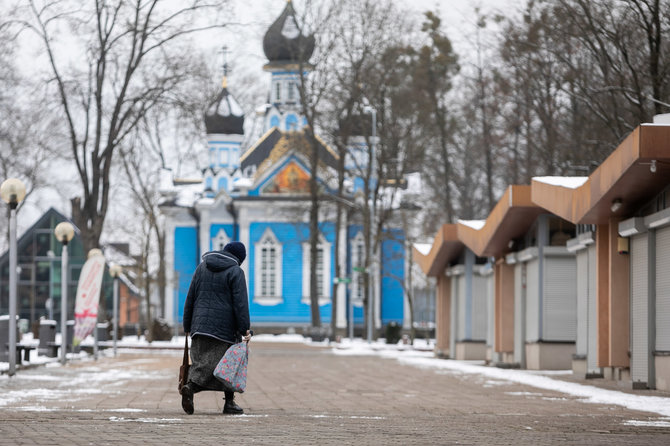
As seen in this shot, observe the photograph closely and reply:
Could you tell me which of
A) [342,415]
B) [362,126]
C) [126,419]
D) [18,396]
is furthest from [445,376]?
[362,126]

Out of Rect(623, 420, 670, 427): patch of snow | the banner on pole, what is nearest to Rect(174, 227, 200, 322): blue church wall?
the banner on pole

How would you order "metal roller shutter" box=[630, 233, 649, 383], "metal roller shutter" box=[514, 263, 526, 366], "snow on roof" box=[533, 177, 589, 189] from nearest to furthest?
"metal roller shutter" box=[630, 233, 649, 383], "snow on roof" box=[533, 177, 589, 189], "metal roller shutter" box=[514, 263, 526, 366]

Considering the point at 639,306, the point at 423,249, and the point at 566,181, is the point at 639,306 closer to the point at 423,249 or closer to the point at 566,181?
the point at 566,181

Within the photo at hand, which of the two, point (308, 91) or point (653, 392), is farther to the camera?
point (308, 91)

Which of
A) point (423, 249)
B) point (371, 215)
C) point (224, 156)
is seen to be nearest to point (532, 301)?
point (423, 249)

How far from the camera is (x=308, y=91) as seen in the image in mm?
53938

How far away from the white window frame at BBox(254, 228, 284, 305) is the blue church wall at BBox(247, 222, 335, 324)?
0.11 meters

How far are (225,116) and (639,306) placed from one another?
180 ft

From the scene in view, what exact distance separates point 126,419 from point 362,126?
41567 mm

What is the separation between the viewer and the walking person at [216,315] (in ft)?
41.5

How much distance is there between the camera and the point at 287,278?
7112 centimetres

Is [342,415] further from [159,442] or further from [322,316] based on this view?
[322,316]

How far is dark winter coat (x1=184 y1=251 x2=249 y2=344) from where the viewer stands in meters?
12.7

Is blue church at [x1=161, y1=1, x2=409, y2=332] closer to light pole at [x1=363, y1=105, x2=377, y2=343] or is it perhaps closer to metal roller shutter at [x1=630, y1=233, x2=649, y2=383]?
light pole at [x1=363, y1=105, x2=377, y2=343]
